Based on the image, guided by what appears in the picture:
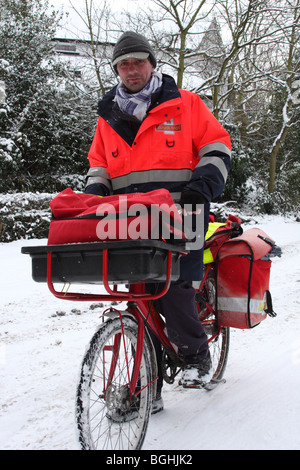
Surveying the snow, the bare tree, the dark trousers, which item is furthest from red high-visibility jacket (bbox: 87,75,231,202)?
the bare tree

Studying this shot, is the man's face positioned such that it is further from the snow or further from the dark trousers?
the snow

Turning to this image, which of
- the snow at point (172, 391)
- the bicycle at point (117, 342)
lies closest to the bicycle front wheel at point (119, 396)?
the bicycle at point (117, 342)

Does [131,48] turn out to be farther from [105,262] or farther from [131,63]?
[105,262]

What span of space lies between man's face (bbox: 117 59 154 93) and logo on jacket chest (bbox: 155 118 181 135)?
0.26 meters

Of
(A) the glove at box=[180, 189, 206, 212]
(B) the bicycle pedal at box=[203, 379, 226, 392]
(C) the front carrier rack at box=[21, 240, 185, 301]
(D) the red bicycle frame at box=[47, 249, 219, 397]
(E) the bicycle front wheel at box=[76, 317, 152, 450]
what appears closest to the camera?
(C) the front carrier rack at box=[21, 240, 185, 301]

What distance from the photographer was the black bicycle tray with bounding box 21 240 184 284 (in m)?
1.64

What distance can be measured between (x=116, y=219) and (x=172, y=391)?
5.58ft

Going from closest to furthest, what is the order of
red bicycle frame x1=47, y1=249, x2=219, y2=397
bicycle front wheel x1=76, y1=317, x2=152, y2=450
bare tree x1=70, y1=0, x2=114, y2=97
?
red bicycle frame x1=47, y1=249, x2=219, y2=397
bicycle front wheel x1=76, y1=317, x2=152, y2=450
bare tree x1=70, y1=0, x2=114, y2=97

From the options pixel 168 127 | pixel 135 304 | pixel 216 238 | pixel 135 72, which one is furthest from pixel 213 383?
pixel 135 72

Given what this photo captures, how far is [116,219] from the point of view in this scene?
169 cm

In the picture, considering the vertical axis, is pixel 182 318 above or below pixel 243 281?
below

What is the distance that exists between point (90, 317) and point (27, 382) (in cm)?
169

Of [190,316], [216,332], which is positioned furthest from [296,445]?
[216,332]
